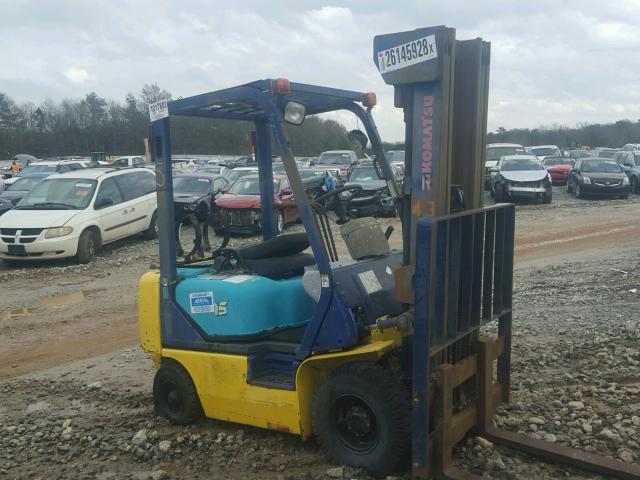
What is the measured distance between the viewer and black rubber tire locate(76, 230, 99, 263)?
1260 cm

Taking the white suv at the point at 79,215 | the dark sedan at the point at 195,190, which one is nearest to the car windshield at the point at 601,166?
the dark sedan at the point at 195,190

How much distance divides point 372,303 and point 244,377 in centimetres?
98

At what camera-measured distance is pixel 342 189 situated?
4293mm

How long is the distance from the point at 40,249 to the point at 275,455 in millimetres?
9517

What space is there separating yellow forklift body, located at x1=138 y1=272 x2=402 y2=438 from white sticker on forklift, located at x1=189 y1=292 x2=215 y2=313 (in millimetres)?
298

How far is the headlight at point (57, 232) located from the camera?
1233cm

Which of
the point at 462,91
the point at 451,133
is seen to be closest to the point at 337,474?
the point at 451,133

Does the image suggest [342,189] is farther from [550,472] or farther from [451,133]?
[550,472]

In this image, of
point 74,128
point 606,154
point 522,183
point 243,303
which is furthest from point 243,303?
point 74,128

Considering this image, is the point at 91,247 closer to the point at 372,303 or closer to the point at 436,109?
the point at 372,303

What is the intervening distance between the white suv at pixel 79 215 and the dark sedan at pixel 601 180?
51.2 feet

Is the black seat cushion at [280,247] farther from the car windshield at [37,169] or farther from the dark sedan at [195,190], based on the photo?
the car windshield at [37,169]

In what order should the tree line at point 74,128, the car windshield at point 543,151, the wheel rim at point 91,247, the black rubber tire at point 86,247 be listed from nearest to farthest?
the black rubber tire at point 86,247 → the wheel rim at point 91,247 → the car windshield at point 543,151 → the tree line at point 74,128

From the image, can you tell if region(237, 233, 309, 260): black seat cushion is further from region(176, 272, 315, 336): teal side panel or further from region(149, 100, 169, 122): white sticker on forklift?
region(149, 100, 169, 122): white sticker on forklift
